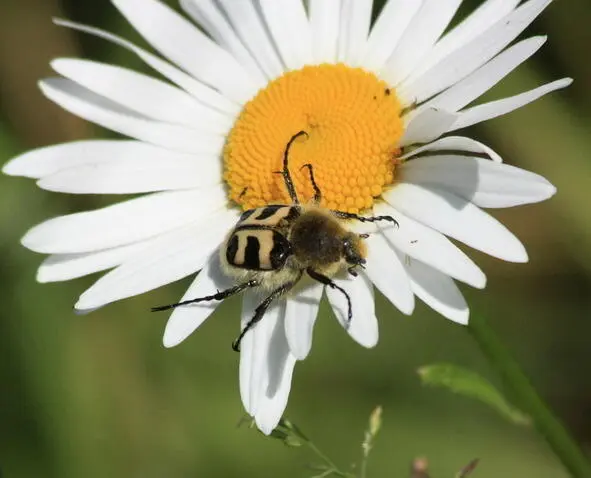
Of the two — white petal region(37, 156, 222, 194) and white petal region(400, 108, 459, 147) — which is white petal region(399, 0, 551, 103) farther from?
white petal region(37, 156, 222, 194)

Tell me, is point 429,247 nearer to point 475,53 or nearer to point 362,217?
point 362,217

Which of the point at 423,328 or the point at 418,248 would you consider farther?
the point at 423,328

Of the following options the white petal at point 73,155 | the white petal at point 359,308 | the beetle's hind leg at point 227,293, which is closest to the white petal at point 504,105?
the white petal at point 359,308

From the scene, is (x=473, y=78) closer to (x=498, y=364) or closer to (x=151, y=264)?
(x=498, y=364)

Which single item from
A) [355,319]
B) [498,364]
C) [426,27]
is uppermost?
[426,27]

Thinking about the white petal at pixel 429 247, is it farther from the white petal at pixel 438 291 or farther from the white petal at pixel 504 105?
the white petal at pixel 504 105

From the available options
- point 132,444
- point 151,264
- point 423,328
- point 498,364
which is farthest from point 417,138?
point 132,444

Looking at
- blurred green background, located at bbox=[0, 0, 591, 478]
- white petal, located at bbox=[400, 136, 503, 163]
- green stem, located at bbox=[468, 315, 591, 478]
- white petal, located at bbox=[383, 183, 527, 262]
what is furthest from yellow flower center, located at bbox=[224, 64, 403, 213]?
blurred green background, located at bbox=[0, 0, 591, 478]
